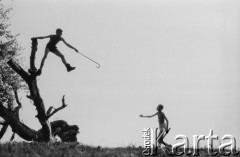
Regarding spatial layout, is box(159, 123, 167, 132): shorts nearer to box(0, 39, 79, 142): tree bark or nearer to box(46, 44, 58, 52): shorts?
box(0, 39, 79, 142): tree bark

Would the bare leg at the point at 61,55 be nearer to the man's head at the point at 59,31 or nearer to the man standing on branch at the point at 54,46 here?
the man standing on branch at the point at 54,46

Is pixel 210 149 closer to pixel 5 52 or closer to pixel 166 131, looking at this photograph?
pixel 166 131

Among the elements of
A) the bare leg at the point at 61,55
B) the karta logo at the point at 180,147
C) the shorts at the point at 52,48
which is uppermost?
the shorts at the point at 52,48

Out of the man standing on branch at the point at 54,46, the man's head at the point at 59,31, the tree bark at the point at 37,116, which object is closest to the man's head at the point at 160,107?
the man standing on branch at the point at 54,46

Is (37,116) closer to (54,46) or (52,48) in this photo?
(52,48)

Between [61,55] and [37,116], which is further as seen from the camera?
[37,116]

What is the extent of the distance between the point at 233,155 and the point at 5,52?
64.5 feet

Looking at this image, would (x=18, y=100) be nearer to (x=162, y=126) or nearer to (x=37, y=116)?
(x=37, y=116)

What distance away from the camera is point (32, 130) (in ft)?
92.4

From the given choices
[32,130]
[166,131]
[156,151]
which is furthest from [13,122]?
[156,151]

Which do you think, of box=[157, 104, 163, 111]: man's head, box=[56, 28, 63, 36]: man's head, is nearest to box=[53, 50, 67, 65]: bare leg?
box=[56, 28, 63, 36]: man's head

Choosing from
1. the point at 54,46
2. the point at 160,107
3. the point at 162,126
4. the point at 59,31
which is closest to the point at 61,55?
the point at 54,46

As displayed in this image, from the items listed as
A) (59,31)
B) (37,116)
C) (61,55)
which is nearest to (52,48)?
(61,55)

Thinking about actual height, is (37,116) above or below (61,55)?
below
